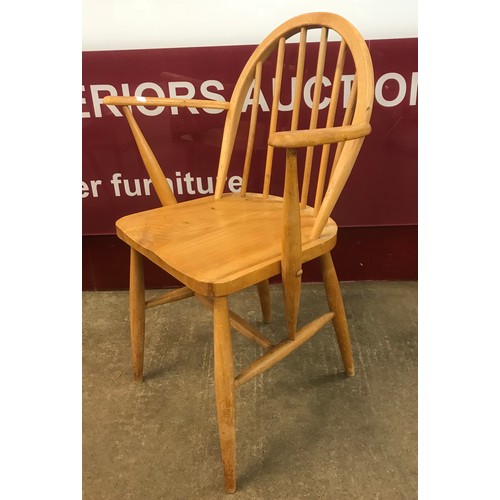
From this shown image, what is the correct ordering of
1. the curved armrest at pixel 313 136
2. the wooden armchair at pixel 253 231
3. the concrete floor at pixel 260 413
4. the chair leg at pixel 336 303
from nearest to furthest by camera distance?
the curved armrest at pixel 313 136
the wooden armchair at pixel 253 231
the concrete floor at pixel 260 413
the chair leg at pixel 336 303

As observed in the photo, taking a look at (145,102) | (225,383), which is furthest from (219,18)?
(225,383)

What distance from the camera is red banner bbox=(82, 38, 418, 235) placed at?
4.26 ft

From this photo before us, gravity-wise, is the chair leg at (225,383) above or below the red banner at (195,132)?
below

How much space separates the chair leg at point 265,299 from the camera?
4.35 ft

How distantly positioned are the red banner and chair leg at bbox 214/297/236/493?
2.40 feet

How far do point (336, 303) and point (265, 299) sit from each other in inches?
12.9

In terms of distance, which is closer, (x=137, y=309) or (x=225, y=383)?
(x=225, y=383)

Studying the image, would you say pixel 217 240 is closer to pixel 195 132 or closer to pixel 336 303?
pixel 336 303

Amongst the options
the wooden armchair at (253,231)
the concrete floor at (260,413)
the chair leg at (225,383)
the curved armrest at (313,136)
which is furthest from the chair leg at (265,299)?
the curved armrest at (313,136)

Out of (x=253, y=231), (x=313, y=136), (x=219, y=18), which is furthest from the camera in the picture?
(x=219, y=18)

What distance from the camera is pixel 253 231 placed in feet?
3.13

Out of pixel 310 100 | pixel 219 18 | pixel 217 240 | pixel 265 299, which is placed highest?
pixel 219 18

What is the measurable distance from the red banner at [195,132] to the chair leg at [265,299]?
346mm

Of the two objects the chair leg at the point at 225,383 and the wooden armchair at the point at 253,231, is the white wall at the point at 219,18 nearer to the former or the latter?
the wooden armchair at the point at 253,231
